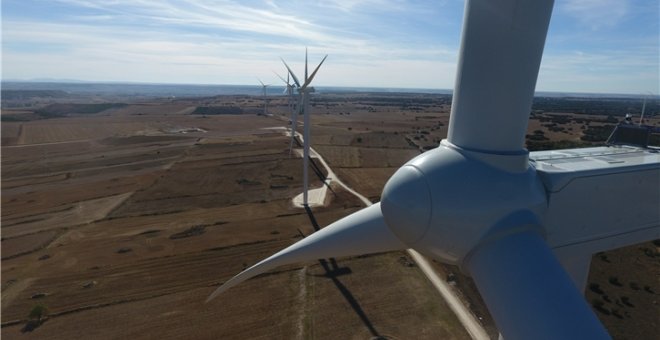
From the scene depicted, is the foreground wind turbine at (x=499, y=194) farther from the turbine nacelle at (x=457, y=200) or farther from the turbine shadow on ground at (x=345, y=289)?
the turbine shadow on ground at (x=345, y=289)

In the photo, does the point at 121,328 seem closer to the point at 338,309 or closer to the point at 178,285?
the point at 178,285

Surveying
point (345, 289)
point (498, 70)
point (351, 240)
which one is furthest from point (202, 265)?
point (498, 70)

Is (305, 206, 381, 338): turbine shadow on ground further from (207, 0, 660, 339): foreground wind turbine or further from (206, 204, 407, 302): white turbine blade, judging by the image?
(207, 0, 660, 339): foreground wind turbine

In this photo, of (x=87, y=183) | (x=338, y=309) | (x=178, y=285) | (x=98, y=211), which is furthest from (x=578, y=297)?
(x=87, y=183)

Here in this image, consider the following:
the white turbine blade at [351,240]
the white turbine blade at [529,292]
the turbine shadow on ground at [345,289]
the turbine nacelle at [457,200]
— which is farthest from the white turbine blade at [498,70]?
the turbine shadow on ground at [345,289]

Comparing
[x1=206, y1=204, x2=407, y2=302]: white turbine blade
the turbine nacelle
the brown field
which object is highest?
the turbine nacelle

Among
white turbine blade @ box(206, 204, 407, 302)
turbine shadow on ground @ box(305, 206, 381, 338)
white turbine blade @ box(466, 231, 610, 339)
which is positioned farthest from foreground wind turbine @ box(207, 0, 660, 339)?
turbine shadow on ground @ box(305, 206, 381, 338)

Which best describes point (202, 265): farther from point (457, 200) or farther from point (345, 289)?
point (457, 200)
